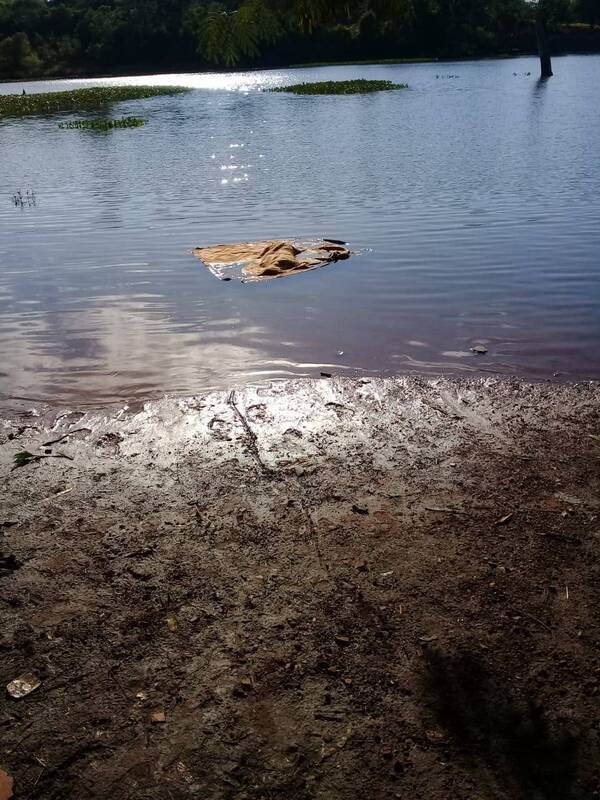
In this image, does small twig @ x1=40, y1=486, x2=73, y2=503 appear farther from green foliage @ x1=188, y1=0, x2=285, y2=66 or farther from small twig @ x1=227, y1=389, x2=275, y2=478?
green foliage @ x1=188, y1=0, x2=285, y2=66

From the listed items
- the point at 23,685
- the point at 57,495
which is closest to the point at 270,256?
the point at 57,495

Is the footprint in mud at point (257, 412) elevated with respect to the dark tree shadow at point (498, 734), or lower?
elevated

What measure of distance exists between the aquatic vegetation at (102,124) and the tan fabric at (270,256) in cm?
3445

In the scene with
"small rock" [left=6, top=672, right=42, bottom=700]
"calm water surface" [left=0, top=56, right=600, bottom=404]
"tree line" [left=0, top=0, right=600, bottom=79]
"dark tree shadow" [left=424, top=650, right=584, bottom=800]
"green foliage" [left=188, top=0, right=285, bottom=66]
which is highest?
"tree line" [left=0, top=0, right=600, bottom=79]

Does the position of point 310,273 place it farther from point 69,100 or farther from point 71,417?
point 69,100

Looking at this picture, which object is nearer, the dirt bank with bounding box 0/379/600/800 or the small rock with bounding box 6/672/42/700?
the dirt bank with bounding box 0/379/600/800

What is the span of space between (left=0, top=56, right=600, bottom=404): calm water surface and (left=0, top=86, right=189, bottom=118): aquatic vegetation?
28.2m

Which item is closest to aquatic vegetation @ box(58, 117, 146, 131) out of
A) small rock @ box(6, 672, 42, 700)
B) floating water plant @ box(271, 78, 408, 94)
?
floating water plant @ box(271, 78, 408, 94)

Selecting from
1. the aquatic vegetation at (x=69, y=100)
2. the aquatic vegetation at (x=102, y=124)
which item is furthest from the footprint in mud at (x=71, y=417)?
the aquatic vegetation at (x=69, y=100)

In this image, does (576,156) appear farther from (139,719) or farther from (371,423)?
(139,719)

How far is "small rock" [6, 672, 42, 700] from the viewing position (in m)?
3.89

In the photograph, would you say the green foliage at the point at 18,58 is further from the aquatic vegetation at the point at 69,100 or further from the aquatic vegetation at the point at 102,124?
the aquatic vegetation at the point at 102,124

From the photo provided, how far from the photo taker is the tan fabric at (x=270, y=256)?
45.1 ft

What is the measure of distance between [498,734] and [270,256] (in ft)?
Answer: 38.7
